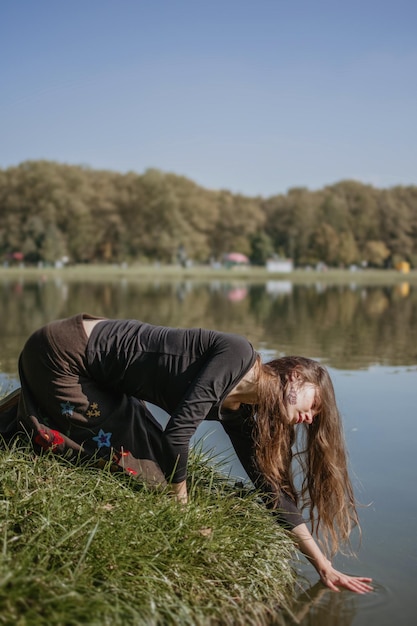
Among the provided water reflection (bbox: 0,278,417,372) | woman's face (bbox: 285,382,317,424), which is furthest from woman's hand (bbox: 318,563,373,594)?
water reflection (bbox: 0,278,417,372)

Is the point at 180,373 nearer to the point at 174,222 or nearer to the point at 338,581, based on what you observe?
the point at 338,581

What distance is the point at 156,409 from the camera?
20.0 feet

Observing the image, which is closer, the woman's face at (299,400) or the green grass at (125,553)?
the green grass at (125,553)

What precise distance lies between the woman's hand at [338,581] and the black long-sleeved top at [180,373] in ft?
0.79

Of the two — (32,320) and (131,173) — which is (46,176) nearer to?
(131,173)

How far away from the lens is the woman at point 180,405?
3156 mm

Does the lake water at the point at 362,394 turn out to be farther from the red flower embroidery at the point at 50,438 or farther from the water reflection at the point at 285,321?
the red flower embroidery at the point at 50,438

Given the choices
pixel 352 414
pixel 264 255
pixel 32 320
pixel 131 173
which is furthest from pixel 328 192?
pixel 352 414

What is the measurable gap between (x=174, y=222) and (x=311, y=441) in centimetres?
6980

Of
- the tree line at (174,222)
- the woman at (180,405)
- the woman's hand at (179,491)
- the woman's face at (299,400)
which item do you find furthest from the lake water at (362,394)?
the tree line at (174,222)

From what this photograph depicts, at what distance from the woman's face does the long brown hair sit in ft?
0.06

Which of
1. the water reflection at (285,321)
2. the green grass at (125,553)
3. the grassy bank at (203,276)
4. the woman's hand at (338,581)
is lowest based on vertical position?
the grassy bank at (203,276)

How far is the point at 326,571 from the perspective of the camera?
332 cm

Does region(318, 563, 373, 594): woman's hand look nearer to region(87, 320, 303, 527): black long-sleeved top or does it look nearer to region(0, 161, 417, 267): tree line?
region(87, 320, 303, 527): black long-sleeved top
